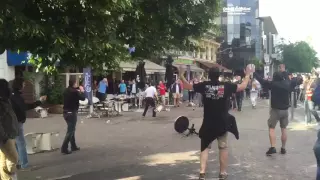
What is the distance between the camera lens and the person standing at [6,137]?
556 centimetres

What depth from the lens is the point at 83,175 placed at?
7297 millimetres

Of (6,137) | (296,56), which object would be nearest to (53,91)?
(6,137)

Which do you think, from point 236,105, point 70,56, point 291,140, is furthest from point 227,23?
point 70,56

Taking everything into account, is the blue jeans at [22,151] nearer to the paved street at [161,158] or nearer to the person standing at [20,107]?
the person standing at [20,107]

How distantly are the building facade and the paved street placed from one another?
63811mm

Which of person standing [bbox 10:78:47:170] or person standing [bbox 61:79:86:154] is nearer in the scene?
person standing [bbox 10:78:47:170]

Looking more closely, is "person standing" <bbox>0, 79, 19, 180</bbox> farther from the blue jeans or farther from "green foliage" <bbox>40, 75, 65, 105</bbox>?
"green foliage" <bbox>40, 75, 65, 105</bbox>

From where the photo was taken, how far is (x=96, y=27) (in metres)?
4.89

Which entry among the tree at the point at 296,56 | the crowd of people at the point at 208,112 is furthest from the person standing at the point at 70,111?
the tree at the point at 296,56

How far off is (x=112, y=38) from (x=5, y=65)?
1421 centimetres

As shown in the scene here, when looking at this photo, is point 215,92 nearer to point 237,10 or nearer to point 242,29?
point 242,29

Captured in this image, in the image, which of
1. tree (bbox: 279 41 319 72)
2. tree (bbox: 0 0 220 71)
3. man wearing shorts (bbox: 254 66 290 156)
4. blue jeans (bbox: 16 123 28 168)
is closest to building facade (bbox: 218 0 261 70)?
tree (bbox: 279 41 319 72)

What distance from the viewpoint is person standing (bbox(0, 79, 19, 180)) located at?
556 centimetres

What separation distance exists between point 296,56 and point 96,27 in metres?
85.8
